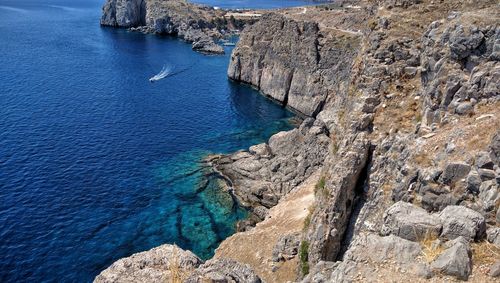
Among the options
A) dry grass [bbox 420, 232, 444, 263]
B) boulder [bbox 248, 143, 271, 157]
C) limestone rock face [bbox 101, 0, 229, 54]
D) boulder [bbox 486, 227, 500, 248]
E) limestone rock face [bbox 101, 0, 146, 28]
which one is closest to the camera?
dry grass [bbox 420, 232, 444, 263]

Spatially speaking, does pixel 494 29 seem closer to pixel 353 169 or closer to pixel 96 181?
pixel 353 169

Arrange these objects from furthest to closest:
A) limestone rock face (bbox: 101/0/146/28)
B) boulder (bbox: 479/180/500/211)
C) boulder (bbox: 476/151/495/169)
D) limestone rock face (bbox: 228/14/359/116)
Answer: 1. limestone rock face (bbox: 101/0/146/28)
2. limestone rock face (bbox: 228/14/359/116)
3. boulder (bbox: 476/151/495/169)
4. boulder (bbox: 479/180/500/211)

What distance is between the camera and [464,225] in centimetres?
1833

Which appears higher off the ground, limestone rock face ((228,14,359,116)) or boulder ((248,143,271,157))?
limestone rock face ((228,14,359,116))

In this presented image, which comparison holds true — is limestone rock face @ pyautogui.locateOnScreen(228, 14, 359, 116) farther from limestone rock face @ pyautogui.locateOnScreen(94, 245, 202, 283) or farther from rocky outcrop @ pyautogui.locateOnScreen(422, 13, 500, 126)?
limestone rock face @ pyautogui.locateOnScreen(94, 245, 202, 283)

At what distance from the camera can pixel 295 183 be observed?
2416 inches

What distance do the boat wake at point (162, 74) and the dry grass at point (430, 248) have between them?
105 m

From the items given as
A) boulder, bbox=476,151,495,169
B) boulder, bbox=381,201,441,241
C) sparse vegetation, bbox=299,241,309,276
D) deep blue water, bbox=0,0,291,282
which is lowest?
deep blue water, bbox=0,0,291,282

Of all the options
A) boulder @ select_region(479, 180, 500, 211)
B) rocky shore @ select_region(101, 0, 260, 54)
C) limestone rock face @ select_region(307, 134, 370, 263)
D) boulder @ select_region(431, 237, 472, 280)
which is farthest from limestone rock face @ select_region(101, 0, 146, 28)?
boulder @ select_region(431, 237, 472, 280)

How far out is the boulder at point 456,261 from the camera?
1700 centimetres

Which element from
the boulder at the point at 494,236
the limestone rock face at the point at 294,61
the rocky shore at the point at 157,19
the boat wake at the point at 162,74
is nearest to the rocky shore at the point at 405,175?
the boulder at the point at 494,236

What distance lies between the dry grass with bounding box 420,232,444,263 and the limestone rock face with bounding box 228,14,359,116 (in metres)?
75.6

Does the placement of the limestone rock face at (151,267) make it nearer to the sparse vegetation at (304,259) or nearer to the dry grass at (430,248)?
the sparse vegetation at (304,259)

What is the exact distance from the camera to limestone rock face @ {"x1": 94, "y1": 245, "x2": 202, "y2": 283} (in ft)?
81.8
